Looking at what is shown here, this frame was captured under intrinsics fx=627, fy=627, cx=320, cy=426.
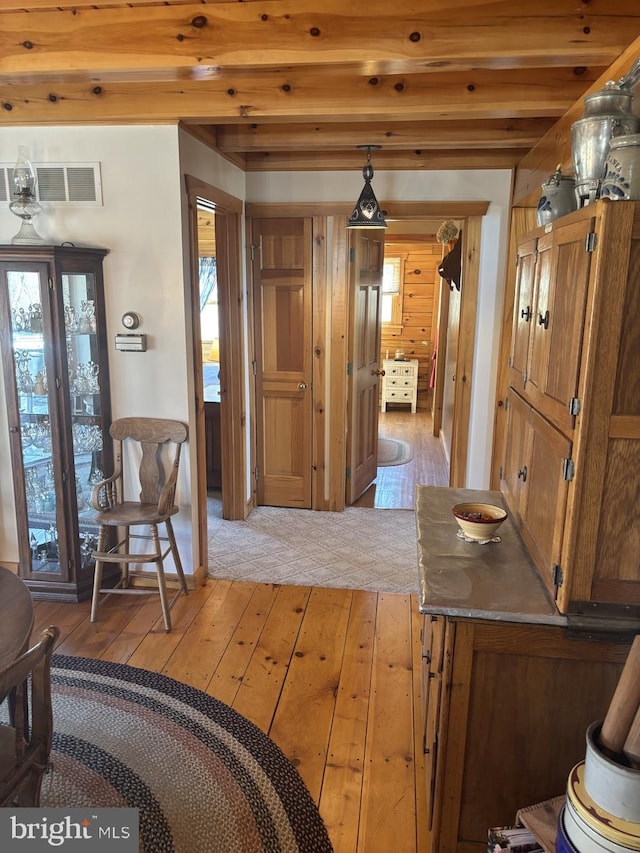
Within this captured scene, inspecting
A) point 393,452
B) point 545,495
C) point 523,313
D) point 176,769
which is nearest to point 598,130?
point 523,313

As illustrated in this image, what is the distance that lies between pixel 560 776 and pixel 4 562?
3085mm

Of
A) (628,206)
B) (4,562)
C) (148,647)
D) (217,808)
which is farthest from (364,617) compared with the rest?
(628,206)

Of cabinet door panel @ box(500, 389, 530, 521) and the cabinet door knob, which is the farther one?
cabinet door panel @ box(500, 389, 530, 521)

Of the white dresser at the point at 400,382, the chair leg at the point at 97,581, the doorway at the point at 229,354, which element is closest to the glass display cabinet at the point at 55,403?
the chair leg at the point at 97,581

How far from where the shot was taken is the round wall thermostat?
129 inches

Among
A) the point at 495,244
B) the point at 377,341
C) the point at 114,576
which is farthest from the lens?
the point at 377,341

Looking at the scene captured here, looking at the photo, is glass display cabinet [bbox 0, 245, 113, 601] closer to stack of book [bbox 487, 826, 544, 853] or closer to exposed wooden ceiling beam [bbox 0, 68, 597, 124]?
exposed wooden ceiling beam [bbox 0, 68, 597, 124]

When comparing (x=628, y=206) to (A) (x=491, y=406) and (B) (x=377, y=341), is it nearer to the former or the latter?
(A) (x=491, y=406)

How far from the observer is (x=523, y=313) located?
216 centimetres

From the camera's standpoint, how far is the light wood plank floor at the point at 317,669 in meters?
2.10

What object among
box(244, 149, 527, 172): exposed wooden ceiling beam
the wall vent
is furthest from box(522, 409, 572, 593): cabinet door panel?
box(244, 149, 527, 172): exposed wooden ceiling beam

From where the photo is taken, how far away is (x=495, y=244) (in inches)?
163

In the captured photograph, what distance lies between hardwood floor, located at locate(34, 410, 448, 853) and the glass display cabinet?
31 cm

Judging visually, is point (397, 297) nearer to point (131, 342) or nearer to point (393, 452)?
point (393, 452)
